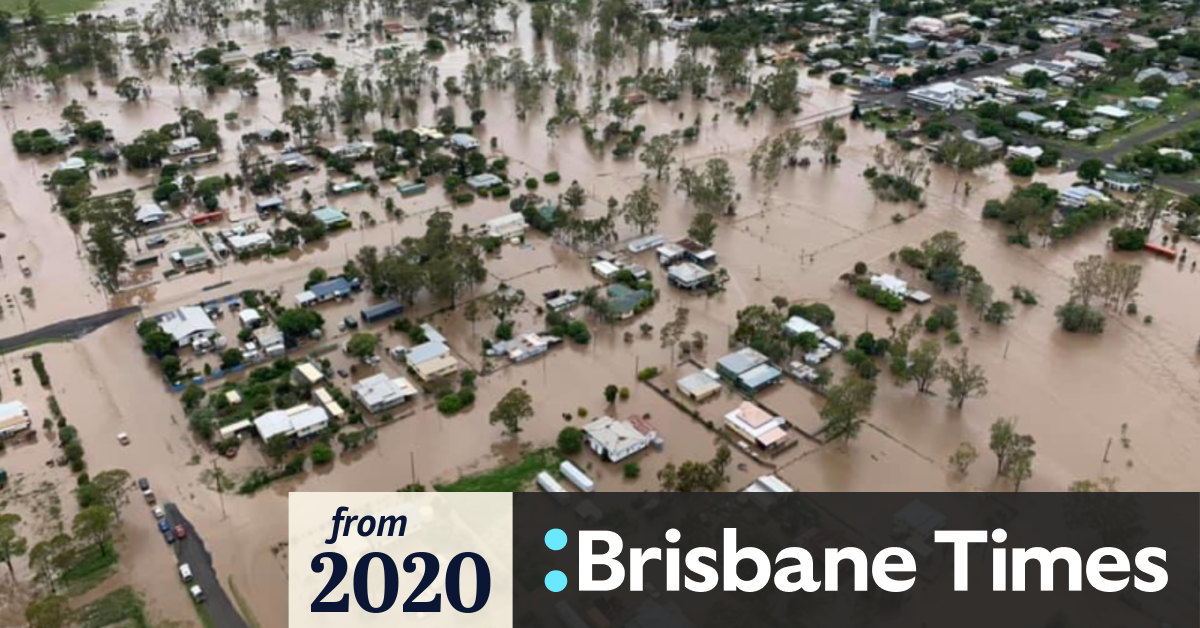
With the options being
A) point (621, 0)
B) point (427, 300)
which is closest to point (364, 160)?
point (427, 300)

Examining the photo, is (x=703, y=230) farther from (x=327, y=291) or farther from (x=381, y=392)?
(x=381, y=392)

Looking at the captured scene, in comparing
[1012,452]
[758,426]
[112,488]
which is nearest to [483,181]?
[758,426]

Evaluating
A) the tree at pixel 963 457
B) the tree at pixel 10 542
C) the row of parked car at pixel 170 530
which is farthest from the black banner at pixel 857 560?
the tree at pixel 10 542

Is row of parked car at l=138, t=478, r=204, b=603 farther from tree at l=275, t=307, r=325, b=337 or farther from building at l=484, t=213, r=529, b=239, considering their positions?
building at l=484, t=213, r=529, b=239

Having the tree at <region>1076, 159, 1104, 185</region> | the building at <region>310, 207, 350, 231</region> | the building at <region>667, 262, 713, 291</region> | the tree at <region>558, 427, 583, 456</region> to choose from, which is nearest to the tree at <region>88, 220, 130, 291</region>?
A: the building at <region>310, 207, 350, 231</region>

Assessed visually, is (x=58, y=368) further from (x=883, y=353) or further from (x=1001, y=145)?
(x=1001, y=145)

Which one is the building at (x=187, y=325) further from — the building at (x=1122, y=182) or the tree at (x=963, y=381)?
the building at (x=1122, y=182)
